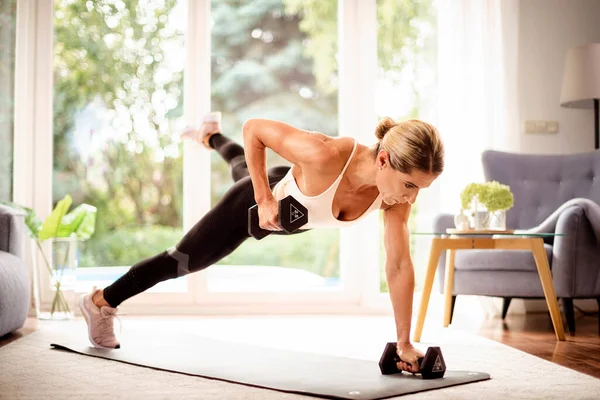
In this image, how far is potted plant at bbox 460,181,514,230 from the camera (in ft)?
12.5

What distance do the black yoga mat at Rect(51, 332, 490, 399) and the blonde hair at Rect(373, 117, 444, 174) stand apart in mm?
625

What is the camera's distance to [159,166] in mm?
4961

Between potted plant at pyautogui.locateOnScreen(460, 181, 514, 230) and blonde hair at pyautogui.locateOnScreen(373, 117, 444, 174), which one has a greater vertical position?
blonde hair at pyautogui.locateOnScreen(373, 117, 444, 174)

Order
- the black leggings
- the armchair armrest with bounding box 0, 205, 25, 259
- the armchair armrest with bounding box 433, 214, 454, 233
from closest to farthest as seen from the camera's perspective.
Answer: the black leggings, the armchair armrest with bounding box 0, 205, 25, 259, the armchair armrest with bounding box 433, 214, 454, 233

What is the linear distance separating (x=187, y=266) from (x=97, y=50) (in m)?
2.58

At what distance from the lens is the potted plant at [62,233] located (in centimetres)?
434

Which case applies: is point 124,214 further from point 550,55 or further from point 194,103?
point 550,55

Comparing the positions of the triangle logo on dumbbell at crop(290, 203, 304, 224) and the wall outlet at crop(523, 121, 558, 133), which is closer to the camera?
the triangle logo on dumbbell at crop(290, 203, 304, 224)

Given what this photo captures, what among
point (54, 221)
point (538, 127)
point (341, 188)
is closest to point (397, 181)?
point (341, 188)

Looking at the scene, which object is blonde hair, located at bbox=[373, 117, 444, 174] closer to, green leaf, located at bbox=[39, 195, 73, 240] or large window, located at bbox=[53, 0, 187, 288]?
green leaf, located at bbox=[39, 195, 73, 240]

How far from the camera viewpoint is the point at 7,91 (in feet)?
15.8

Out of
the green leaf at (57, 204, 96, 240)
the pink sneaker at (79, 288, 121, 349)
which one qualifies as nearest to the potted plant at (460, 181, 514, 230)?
the pink sneaker at (79, 288, 121, 349)

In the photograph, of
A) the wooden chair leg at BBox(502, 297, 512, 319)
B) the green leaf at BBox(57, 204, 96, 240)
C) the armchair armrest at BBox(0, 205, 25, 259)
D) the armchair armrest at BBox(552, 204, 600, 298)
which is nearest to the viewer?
the armchair armrest at BBox(0, 205, 25, 259)

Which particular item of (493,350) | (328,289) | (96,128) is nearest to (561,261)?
(493,350)
